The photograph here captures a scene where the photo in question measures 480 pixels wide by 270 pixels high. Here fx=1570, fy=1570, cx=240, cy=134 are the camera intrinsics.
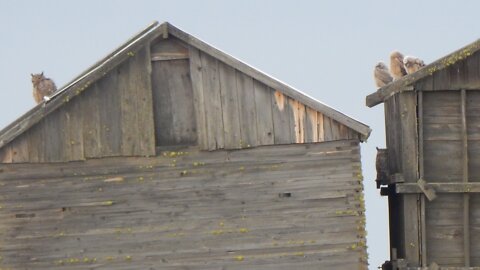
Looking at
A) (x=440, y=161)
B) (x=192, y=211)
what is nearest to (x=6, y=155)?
(x=192, y=211)

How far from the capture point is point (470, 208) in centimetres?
3050

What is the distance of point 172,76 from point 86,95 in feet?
5.37

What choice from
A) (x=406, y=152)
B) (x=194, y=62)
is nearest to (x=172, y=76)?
(x=194, y=62)

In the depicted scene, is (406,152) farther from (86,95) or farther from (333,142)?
(86,95)

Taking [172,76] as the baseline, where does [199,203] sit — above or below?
below

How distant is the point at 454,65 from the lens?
1196 inches

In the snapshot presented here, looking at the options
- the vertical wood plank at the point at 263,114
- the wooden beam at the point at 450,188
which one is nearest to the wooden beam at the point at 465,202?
the wooden beam at the point at 450,188

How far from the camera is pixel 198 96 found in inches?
1152

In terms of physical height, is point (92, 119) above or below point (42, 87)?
below

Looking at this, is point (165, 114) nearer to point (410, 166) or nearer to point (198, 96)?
point (198, 96)

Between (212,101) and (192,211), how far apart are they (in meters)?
2.09

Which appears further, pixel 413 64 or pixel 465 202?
pixel 413 64

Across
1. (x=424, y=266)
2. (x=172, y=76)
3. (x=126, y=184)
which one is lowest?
(x=424, y=266)

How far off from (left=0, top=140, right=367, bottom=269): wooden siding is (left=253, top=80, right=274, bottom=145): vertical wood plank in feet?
0.62
